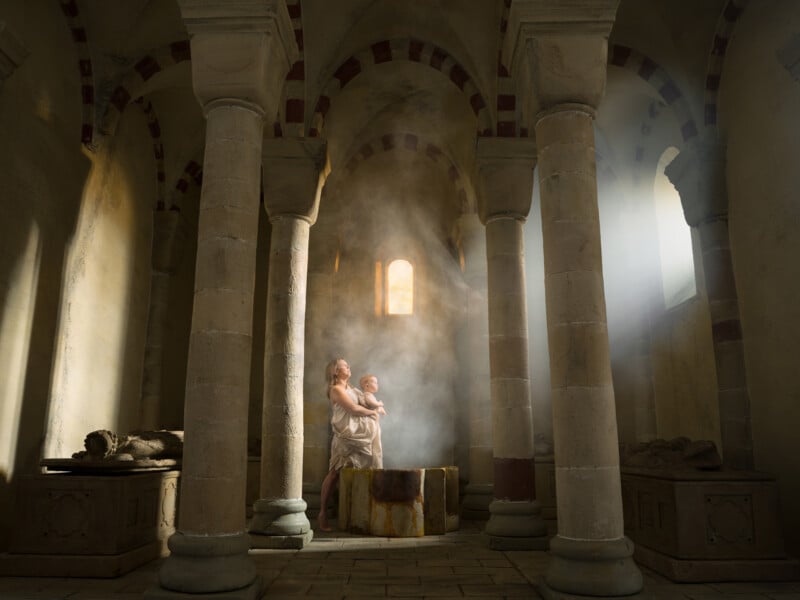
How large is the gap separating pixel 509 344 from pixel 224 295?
372 centimetres

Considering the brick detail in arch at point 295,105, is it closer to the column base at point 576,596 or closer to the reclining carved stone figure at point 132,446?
the reclining carved stone figure at point 132,446

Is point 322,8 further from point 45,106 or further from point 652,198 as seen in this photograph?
point 652,198

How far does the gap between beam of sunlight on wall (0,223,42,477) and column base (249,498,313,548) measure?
2516 millimetres

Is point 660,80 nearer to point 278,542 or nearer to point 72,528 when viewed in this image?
point 278,542

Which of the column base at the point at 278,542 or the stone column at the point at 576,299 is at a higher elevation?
the stone column at the point at 576,299

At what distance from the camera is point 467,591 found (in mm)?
4781

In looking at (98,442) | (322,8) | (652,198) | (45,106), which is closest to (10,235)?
(45,106)

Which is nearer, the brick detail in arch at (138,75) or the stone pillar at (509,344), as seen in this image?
the stone pillar at (509,344)

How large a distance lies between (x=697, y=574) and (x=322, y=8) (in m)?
7.27

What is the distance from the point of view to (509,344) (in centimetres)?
737

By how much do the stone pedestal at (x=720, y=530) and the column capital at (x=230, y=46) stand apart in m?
4.84

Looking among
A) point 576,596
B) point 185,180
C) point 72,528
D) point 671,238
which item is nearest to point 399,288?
point 185,180

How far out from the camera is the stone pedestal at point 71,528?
5.20 metres

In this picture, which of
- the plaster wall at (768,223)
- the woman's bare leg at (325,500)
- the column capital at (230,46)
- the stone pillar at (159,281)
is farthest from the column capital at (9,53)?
the plaster wall at (768,223)
